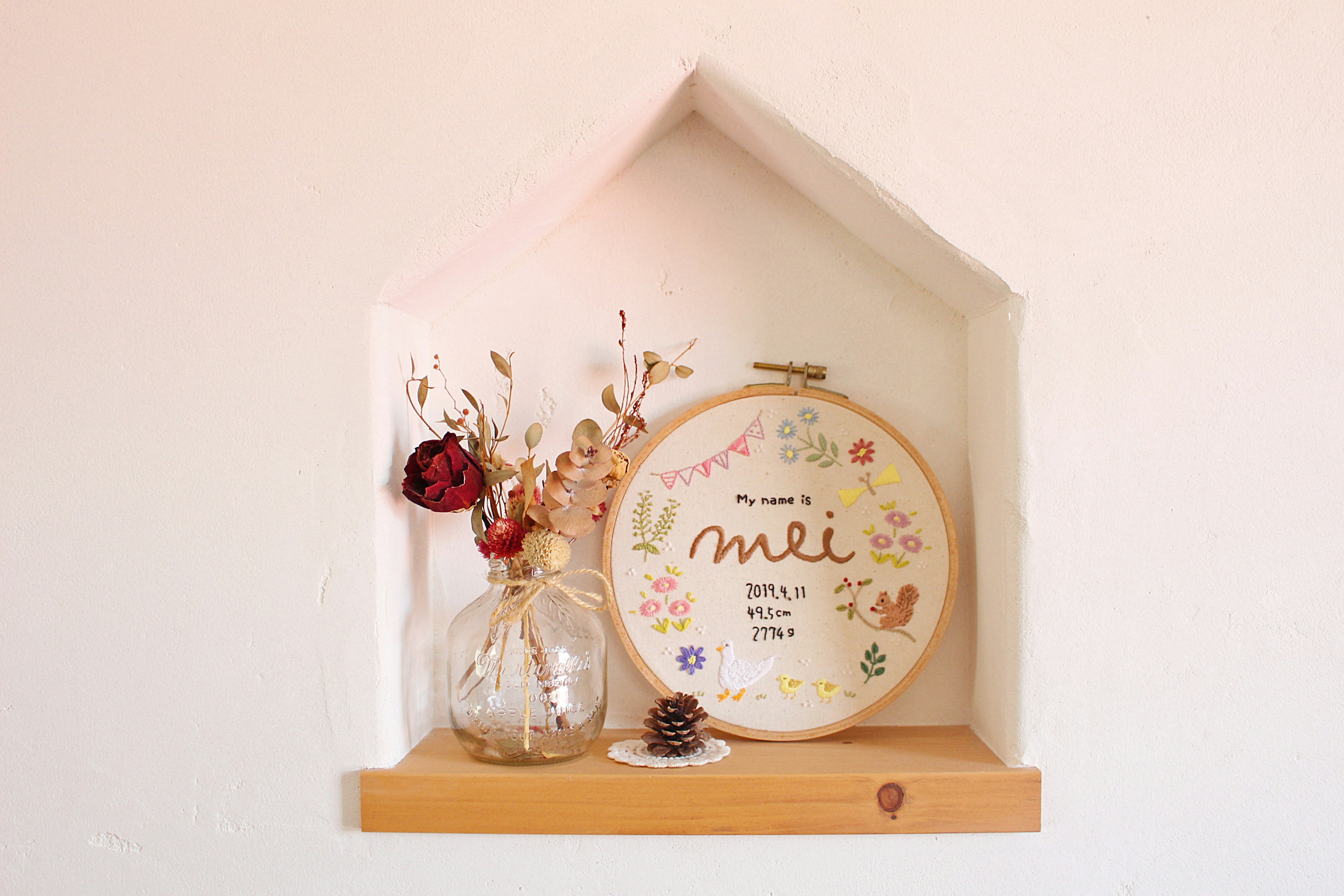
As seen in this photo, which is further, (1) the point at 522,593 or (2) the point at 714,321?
(2) the point at 714,321

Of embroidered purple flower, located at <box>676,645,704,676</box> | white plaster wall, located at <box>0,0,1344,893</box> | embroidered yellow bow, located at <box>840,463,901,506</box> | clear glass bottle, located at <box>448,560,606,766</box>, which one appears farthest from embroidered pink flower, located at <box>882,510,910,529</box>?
clear glass bottle, located at <box>448,560,606,766</box>

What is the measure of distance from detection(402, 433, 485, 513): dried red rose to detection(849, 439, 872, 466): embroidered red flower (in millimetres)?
447

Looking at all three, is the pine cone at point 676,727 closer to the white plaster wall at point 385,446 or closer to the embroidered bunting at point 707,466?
the white plaster wall at point 385,446

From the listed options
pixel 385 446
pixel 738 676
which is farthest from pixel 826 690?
pixel 385 446

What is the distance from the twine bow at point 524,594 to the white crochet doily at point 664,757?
161 millimetres

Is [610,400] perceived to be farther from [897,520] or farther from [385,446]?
[897,520]

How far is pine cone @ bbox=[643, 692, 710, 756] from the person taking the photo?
92 cm

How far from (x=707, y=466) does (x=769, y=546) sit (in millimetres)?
123

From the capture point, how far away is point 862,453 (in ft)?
3.33

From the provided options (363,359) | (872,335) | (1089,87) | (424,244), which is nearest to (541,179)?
(424,244)

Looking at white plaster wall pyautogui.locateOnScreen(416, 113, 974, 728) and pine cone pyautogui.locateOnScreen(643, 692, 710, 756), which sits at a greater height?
white plaster wall pyautogui.locateOnScreen(416, 113, 974, 728)

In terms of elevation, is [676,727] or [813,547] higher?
[813,547]

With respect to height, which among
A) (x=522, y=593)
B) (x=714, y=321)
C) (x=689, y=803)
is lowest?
(x=689, y=803)

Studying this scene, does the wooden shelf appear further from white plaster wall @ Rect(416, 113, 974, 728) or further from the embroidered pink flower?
the embroidered pink flower
